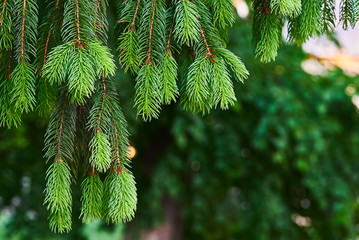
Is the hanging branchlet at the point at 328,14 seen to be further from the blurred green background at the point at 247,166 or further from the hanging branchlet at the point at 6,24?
the blurred green background at the point at 247,166

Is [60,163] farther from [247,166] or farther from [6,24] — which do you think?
[247,166]

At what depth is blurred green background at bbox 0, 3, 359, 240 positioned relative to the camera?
4.51 metres

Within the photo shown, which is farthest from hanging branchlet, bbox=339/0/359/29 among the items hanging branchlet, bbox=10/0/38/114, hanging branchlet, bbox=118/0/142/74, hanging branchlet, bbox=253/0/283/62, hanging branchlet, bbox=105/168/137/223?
hanging branchlet, bbox=10/0/38/114

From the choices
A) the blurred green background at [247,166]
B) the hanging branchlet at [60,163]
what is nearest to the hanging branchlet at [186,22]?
the hanging branchlet at [60,163]

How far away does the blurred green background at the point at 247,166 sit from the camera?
177 inches

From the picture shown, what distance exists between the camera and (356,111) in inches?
189

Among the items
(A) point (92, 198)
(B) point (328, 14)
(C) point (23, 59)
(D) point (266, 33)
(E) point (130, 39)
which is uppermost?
(B) point (328, 14)

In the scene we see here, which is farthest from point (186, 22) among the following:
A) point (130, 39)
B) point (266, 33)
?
point (266, 33)

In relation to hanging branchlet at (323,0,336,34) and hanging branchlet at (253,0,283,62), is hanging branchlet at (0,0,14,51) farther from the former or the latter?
hanging branchlet at (323,0,336,34)

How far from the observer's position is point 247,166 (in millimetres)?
4980

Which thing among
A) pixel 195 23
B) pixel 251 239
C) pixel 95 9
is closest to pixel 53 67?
pixel 95 9

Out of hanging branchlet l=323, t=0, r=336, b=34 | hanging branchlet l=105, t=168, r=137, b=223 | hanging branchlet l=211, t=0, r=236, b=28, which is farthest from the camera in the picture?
hanging branchlet l=323, t=0, r=336, b=34

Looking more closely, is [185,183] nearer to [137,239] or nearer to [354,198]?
[137,239]

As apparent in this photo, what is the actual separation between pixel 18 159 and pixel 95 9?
4.20 meters
